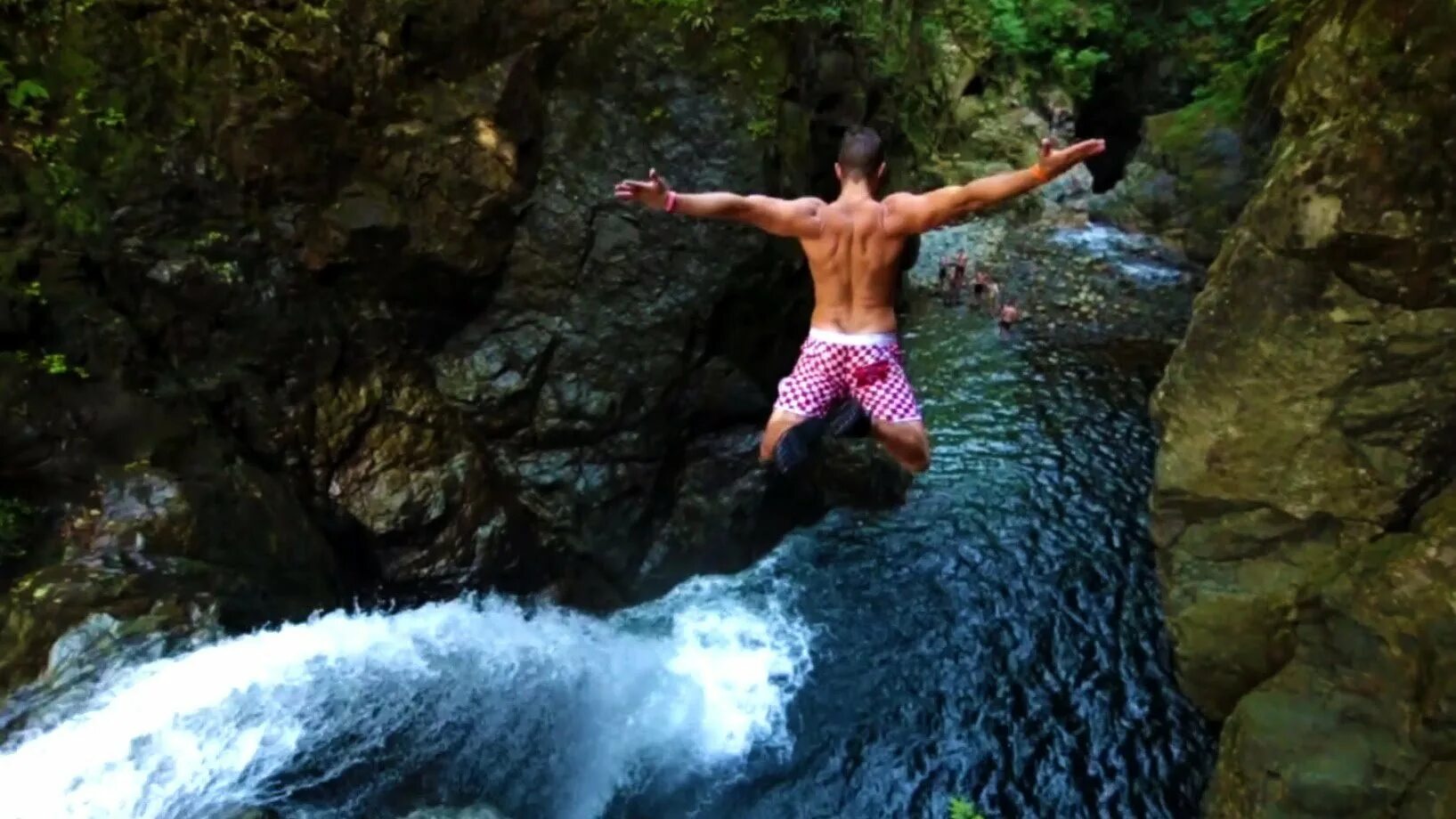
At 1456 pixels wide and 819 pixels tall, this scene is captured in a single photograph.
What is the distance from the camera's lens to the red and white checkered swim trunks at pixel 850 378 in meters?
6.02

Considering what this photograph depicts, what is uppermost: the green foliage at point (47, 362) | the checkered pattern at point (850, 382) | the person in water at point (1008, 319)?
the green foliage at point (47, 362)

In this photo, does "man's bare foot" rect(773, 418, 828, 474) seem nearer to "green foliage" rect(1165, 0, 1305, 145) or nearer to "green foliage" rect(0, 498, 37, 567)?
"green foliage" rect(0, 498, 37, 567)

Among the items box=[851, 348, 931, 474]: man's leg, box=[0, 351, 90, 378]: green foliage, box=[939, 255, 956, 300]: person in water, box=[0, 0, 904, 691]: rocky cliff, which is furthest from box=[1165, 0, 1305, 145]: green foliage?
box=[0, 351, 90, 378]: green foliage

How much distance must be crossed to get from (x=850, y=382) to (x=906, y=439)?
50 cm

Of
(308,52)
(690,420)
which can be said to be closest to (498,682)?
(690,420)

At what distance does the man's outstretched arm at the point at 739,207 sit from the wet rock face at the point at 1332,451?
146 inches

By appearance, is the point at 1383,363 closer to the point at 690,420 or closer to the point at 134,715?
the point at 690,420

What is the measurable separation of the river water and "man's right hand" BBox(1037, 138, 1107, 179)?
19.1ft

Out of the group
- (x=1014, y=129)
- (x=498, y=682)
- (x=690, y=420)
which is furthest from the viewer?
(x=1014, y=129)

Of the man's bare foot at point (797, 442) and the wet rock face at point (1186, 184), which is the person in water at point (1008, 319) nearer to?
the wet rock face at point (1186, 184)

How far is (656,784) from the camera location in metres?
8.65

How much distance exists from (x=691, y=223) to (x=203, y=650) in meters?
5.91

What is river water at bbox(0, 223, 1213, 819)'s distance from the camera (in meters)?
6.34

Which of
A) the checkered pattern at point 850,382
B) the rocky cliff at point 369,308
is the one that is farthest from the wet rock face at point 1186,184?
the checkered pattern at point 850,382
